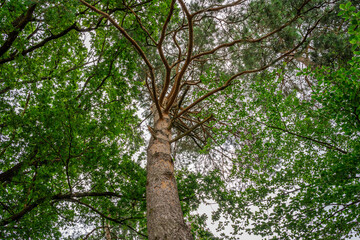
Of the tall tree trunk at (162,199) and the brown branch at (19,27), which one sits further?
the brown branch at (19,27)

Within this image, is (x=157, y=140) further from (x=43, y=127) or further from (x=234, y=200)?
(x=234, y=200)

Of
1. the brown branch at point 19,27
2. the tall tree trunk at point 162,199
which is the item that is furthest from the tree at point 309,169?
the brown branch at point 19,27

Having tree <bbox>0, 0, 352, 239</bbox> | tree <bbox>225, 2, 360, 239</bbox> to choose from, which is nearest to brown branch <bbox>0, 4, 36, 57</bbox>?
tree <bbox>0, 0, 352, 239</bbox>

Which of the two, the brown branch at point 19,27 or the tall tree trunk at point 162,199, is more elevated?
the brown branch at point 19,27

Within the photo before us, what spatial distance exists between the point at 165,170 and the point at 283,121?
2769 mm

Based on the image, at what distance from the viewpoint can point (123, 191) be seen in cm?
487

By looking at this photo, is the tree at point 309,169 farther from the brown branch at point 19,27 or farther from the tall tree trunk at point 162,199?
the brown branch at point 19,27

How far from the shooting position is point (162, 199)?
328 centimetres

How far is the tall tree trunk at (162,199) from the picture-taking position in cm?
273

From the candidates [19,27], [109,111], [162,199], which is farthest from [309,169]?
[19,27]

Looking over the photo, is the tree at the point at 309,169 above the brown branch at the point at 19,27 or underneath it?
underneath

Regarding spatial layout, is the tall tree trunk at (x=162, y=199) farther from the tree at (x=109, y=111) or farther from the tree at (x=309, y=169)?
the tree at (x=309, y=169)

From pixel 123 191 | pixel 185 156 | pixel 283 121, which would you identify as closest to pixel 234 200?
pixel 283 121

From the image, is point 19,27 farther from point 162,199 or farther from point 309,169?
point 309,169
